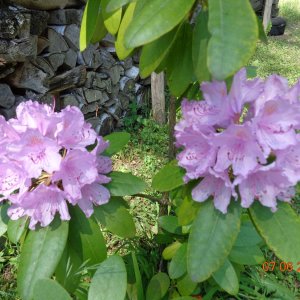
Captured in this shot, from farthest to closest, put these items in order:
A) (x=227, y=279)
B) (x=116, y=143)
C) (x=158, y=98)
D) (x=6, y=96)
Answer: (x=158, y=98) → (x=6, y=96) → (x=227, y=279) → (x=116, y=143)

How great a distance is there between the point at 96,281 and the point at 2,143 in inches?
18.1

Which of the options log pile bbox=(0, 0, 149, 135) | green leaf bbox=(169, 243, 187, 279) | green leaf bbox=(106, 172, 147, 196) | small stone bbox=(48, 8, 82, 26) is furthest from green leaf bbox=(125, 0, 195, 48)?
small stone bbox=(48, 8, 82, 26)

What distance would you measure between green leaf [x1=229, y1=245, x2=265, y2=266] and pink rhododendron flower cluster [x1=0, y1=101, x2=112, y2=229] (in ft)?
2.59

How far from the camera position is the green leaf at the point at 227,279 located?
4.87 feet

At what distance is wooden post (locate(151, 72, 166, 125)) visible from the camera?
376 cm

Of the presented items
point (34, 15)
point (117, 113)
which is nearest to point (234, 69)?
point (34, 15)

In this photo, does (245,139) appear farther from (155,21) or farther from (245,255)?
(245,255)

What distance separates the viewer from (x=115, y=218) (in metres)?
1.22

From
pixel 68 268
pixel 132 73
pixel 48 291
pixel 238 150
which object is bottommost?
pixel 132 73

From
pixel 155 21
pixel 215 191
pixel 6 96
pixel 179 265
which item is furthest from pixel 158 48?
pixel 6 96

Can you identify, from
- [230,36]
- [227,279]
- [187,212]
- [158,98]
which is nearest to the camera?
[230,36]

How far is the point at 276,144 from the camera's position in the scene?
86 centimetres

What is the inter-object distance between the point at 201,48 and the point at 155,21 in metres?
0.17

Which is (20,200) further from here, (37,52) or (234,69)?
(37,52)
